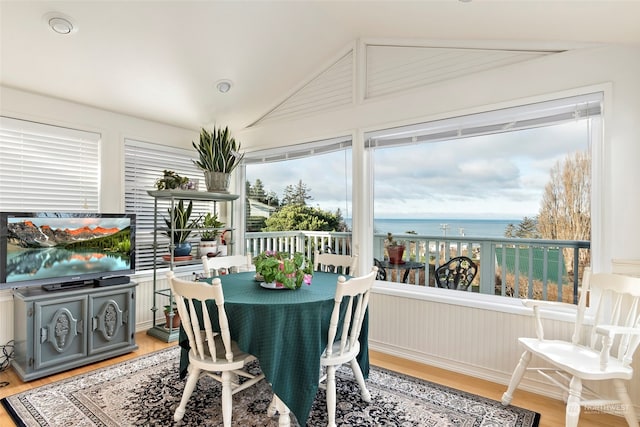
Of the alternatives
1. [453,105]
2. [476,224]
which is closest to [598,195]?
[476,224]

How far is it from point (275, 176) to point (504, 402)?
324cm

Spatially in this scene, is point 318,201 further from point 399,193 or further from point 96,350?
point 96,350

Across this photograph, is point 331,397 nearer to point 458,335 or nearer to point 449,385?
point 449,385

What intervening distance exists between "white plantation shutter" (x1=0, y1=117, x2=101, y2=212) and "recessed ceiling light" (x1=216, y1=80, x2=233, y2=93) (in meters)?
1.32

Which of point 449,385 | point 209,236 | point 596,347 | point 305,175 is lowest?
point 449,385

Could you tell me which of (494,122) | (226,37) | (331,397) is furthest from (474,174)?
(226,37)

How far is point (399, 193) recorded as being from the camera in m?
3.49

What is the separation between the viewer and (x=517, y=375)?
2.37 meters

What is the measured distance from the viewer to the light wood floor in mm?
2277

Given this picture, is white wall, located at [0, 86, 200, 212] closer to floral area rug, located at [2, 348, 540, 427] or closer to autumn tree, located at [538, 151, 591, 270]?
floral area rug, located at [2, 348, 540, 427]

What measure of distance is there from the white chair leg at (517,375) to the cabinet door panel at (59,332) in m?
3.32

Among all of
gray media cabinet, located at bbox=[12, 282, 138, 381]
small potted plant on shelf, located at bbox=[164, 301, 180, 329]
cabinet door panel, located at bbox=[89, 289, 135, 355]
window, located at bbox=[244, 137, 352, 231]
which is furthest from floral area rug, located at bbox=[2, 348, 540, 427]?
window, located at bbox=[244, 137, 352, 231]

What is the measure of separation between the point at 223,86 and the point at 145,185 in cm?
147

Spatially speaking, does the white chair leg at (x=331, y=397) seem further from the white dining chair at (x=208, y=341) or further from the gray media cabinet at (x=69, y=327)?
the gray media cabinet at (x=69, y=327)
